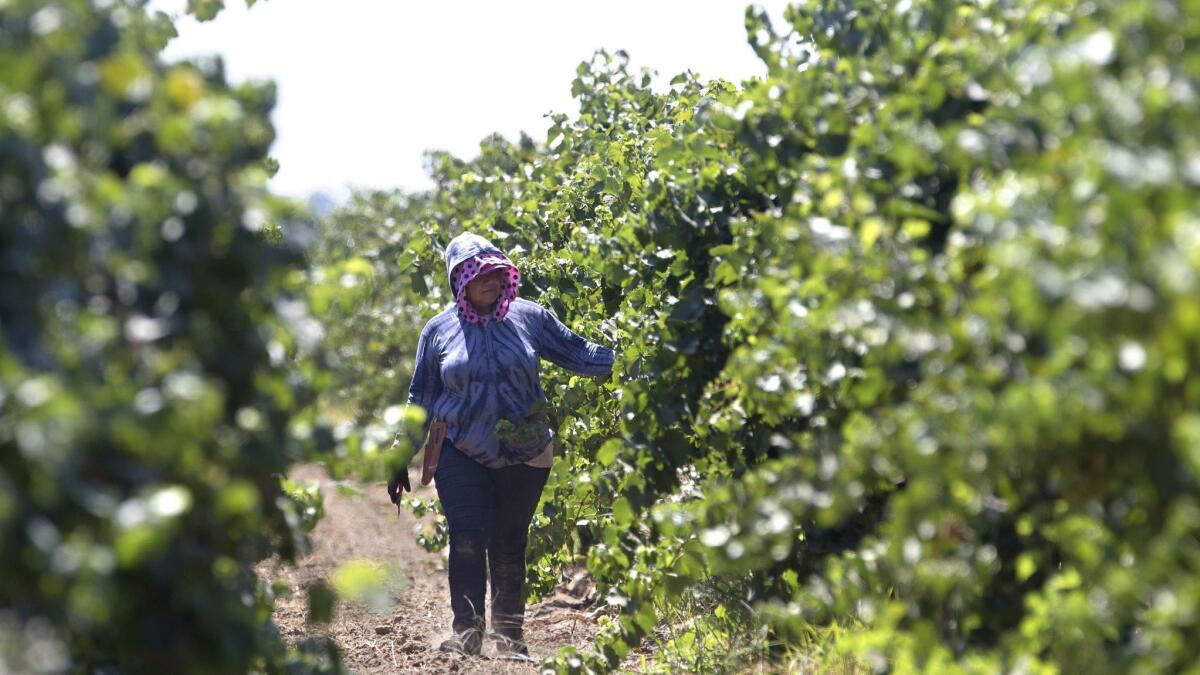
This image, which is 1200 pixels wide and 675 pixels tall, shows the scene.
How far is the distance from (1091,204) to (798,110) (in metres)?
1.49

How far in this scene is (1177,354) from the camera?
2307 millimetres

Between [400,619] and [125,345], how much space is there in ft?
19.0

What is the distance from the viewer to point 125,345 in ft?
8.34

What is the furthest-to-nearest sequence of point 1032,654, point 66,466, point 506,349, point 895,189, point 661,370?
point 506,349
point 661,370
point 895,189
point 1032,654
point 66,466

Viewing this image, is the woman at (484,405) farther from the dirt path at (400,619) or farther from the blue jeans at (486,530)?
the dirt path at (400,619)

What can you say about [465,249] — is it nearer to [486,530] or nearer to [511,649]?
[486,530]

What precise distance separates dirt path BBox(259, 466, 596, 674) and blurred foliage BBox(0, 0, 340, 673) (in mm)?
833

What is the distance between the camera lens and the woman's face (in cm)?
698

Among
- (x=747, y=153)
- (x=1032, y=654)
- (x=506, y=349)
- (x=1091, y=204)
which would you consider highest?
(x=506, y=349)

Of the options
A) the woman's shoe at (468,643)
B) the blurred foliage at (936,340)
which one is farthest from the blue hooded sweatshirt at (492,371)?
the blurred foliage at (936,340)

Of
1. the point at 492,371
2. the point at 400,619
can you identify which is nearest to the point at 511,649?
the point at 492,371

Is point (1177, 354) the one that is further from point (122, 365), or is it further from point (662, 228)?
point (662, 228)

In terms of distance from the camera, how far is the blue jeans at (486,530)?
6.95 m

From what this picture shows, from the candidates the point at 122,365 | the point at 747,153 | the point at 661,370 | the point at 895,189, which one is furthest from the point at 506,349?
the point at 122,365
